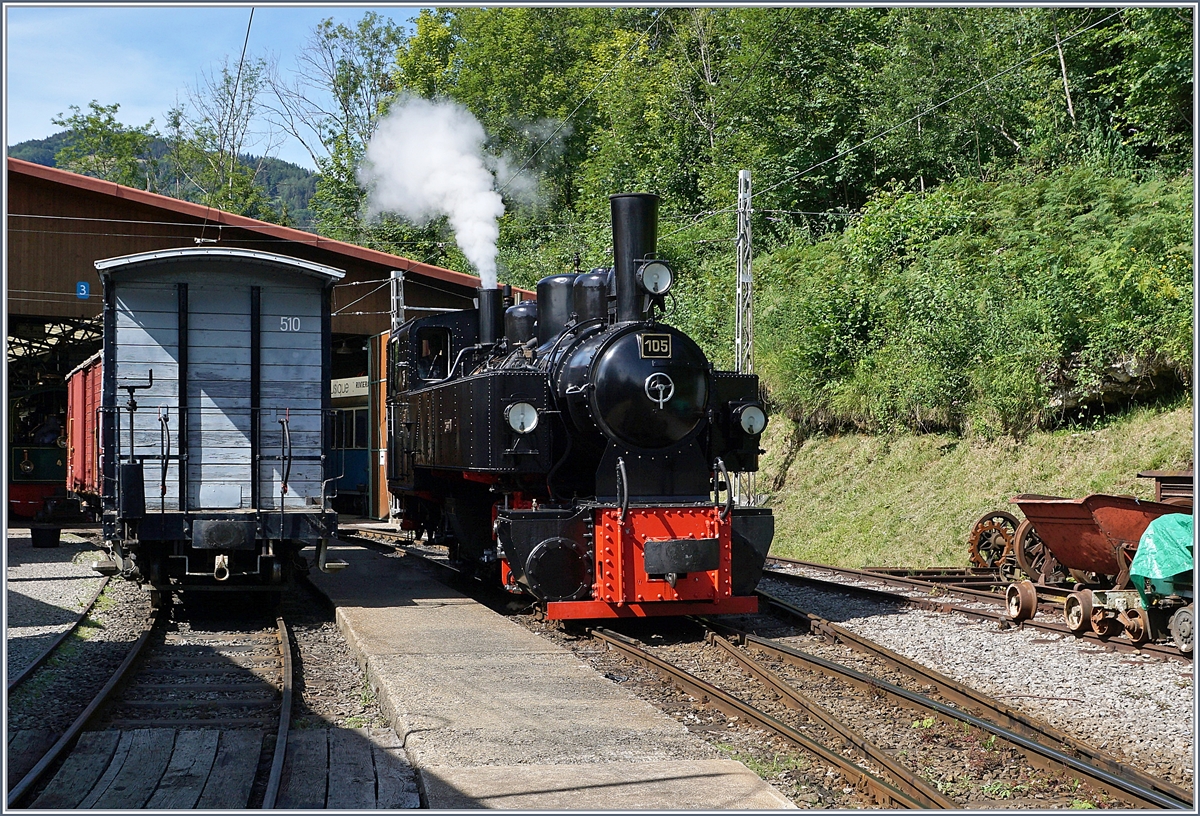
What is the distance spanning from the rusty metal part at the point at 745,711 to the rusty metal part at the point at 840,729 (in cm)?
7

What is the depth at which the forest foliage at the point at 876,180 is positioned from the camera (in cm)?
1538

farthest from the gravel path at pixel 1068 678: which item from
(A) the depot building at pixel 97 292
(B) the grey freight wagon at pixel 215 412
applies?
(A) the depot building at pixel 97 292

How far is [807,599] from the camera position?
1128cm

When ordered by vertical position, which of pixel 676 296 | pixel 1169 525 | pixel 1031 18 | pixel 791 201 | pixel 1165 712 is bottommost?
pixel 1165 712

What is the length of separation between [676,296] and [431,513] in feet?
36.7

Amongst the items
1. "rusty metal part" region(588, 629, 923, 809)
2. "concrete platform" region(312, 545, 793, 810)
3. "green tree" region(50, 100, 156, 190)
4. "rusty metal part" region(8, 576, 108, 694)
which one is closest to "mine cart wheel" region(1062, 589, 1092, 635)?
"rusty metal part" region(588, 629, 923, 809)

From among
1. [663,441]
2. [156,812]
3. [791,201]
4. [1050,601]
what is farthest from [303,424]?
[791,201]

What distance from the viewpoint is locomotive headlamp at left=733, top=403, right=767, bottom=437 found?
33.1 ft

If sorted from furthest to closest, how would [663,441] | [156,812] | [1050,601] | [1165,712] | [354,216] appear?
[354,216] → [1050,601] → [663,441] → [1165,712] → [156,812]

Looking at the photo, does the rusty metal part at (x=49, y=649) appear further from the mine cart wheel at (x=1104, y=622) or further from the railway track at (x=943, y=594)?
the mine cart wheel at (x=1104, y=622)

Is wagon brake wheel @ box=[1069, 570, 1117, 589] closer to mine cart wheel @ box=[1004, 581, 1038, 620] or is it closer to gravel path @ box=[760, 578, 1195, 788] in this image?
mine cart wheel @ box=[1004, 581, 1038, 620]

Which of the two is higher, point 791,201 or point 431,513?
point 791,201

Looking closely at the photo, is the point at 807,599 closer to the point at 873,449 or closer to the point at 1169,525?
the point at 1169,525

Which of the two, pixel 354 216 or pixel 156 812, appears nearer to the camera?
pixel 156 812
